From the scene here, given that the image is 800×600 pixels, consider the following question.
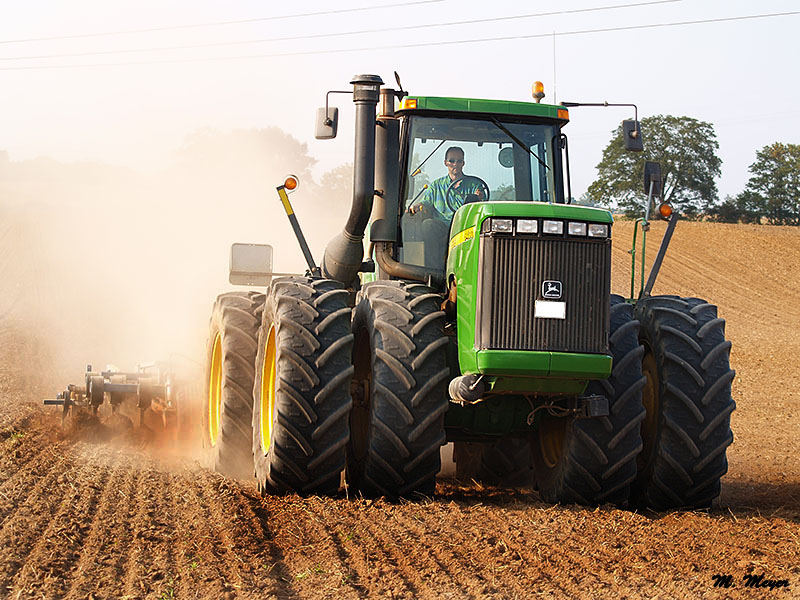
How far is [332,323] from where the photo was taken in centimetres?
731

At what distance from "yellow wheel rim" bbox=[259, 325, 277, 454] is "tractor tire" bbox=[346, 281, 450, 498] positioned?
1.05m

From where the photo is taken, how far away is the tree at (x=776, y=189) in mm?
65062

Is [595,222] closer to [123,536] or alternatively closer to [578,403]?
[578,403]

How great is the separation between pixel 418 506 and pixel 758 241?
40.8 metres

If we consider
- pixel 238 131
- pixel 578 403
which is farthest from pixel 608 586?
pixel 238 131

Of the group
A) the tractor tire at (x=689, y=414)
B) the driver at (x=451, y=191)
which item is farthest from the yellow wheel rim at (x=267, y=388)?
the tractor tire at (x=689, y=414)

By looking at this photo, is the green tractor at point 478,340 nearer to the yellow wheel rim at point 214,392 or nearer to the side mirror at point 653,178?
the side mirror at point 653,178

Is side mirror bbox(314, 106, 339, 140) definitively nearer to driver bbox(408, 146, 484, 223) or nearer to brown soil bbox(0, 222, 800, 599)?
driver bbox(408, 146, 484, 223)

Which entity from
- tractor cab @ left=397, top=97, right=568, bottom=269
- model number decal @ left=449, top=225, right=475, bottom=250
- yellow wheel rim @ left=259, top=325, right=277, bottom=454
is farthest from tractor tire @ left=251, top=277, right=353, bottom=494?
tractor cab @ left=397, top=97, right=568, bottom=269

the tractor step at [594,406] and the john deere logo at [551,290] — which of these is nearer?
the john deere logo at [551,290]

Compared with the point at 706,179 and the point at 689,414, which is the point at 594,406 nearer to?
the point at 689,414

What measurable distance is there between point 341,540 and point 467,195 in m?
3.04

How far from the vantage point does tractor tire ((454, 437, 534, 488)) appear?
30.6 ft

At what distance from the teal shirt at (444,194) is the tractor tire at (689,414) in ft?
5.73
